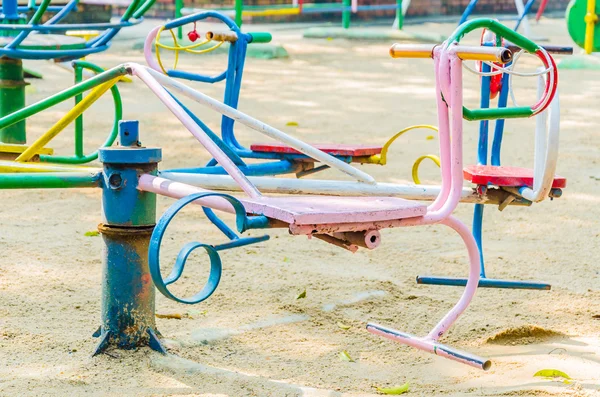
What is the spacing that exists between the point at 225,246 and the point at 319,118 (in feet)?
12.0

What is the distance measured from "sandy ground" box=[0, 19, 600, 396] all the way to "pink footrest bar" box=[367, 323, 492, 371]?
0.23 feet

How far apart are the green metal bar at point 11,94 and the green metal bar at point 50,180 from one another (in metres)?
2.23

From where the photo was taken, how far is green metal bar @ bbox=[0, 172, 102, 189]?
2398 millimetres

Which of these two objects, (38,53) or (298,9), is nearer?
(38,53)

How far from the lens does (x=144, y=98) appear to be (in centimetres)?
734

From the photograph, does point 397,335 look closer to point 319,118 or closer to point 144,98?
point 319,118

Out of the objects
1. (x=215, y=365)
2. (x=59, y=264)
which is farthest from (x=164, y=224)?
(x=59, y=264)

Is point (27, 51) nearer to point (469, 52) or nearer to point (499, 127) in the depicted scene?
point (499, 127)

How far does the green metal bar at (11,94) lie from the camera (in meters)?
4.57

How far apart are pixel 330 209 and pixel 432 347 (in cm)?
52

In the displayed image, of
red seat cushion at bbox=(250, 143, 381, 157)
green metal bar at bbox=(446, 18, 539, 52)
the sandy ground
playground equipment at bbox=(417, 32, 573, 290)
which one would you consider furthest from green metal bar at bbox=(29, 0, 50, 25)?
green metal bar at bbox=(446, 18, 539, 52)

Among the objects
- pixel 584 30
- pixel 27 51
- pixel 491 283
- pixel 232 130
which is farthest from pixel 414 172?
pixel 584 30

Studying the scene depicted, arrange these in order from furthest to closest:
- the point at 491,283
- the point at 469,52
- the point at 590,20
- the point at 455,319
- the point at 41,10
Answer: the point at 590,20 < the point at 41,10 < the point at 491,283 < the point at 455,319 < the point at 469,52

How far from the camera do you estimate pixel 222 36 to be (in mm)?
3408
